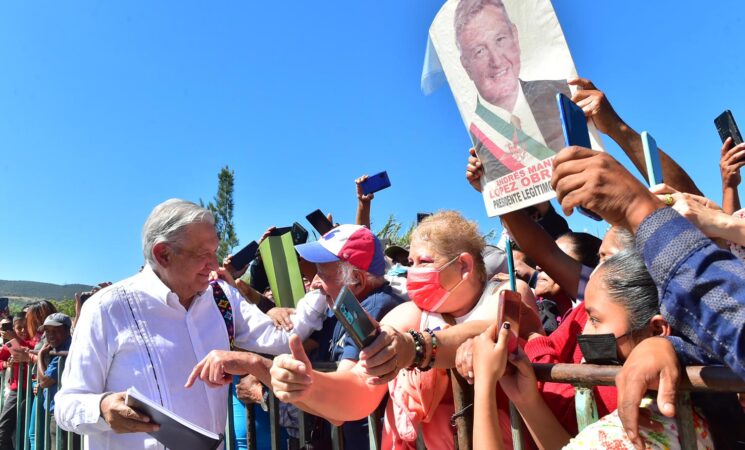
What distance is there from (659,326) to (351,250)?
1.63 m

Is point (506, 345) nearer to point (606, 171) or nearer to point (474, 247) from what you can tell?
point (606, 171)

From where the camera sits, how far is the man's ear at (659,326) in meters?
1.56

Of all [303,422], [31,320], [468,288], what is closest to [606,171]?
[468,288]

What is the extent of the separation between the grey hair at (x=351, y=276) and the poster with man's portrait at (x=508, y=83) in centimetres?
72

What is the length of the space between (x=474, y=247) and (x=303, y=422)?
116 centimetres

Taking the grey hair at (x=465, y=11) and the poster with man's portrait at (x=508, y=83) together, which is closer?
the poster with man's portrait at (x=508, y=83)

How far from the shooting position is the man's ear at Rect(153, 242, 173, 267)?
2611 millimetres

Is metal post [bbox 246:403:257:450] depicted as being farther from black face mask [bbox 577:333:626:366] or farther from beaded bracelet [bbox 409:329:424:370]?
black face mask [bbox 577:333:626:366]

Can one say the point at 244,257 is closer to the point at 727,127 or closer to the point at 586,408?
the point at 586,408

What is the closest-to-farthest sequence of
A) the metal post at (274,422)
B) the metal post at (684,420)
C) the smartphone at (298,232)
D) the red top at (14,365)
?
the metal post at (684,420), the metal post at (274,422), the smartphone at (298,232), the red top at (14,365)

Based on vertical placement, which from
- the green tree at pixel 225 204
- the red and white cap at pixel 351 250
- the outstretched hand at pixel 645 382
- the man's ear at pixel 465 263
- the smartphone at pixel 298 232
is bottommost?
the outstretched hand at pixel 645 382

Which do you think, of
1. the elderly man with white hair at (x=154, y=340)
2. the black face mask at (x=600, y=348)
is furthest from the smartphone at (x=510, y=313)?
the elderly man with white hair at (x=154, y=340)

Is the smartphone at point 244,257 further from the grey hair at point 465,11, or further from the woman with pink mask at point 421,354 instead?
the grey hair at point 465,11

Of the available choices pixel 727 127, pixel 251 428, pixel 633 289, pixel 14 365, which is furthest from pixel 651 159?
pixel 14 365
